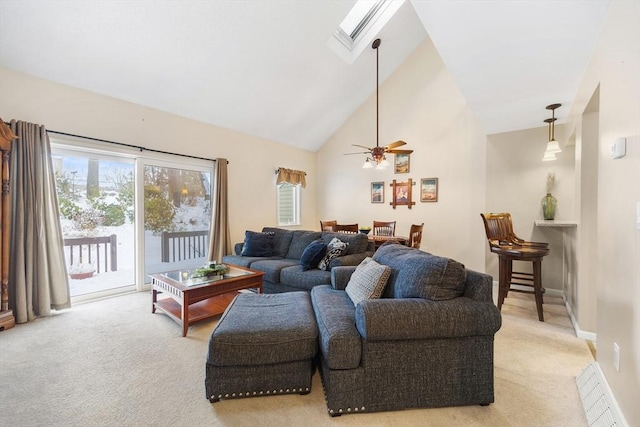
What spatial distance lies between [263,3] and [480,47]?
2.41 metres

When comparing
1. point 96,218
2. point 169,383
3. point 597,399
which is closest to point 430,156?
point 597,399

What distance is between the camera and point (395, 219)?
18.2 ft

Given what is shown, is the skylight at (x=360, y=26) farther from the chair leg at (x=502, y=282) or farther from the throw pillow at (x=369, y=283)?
the chair leg at (x=502, y=282)

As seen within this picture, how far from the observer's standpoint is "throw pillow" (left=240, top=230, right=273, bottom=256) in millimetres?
4207

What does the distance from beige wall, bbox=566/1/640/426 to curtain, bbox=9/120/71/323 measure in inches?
187

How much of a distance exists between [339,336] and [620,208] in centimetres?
169

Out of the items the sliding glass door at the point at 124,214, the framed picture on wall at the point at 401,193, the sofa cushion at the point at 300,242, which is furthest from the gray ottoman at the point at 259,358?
the framed picture on wall at the point at 401,193

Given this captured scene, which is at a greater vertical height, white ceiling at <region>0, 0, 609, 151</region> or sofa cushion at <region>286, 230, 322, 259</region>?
white ceiling at <region>0, 0, 609, 151</region>

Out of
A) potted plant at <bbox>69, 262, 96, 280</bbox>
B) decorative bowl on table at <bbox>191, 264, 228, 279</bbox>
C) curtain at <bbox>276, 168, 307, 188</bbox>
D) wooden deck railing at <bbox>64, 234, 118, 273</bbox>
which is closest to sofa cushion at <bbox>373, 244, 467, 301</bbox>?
decorative bowl on table at <bbox>191, 264, 228, 279</bbox>

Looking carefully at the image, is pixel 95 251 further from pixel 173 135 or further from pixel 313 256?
pixel 313 256

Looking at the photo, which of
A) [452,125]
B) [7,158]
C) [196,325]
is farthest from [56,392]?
[452,125]

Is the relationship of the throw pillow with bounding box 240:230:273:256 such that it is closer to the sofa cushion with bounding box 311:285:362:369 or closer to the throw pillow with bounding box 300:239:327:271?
the throw pillow with bounding box 300:239:327:271

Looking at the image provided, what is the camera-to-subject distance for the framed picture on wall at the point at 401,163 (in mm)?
5374

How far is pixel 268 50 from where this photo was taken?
378cm
